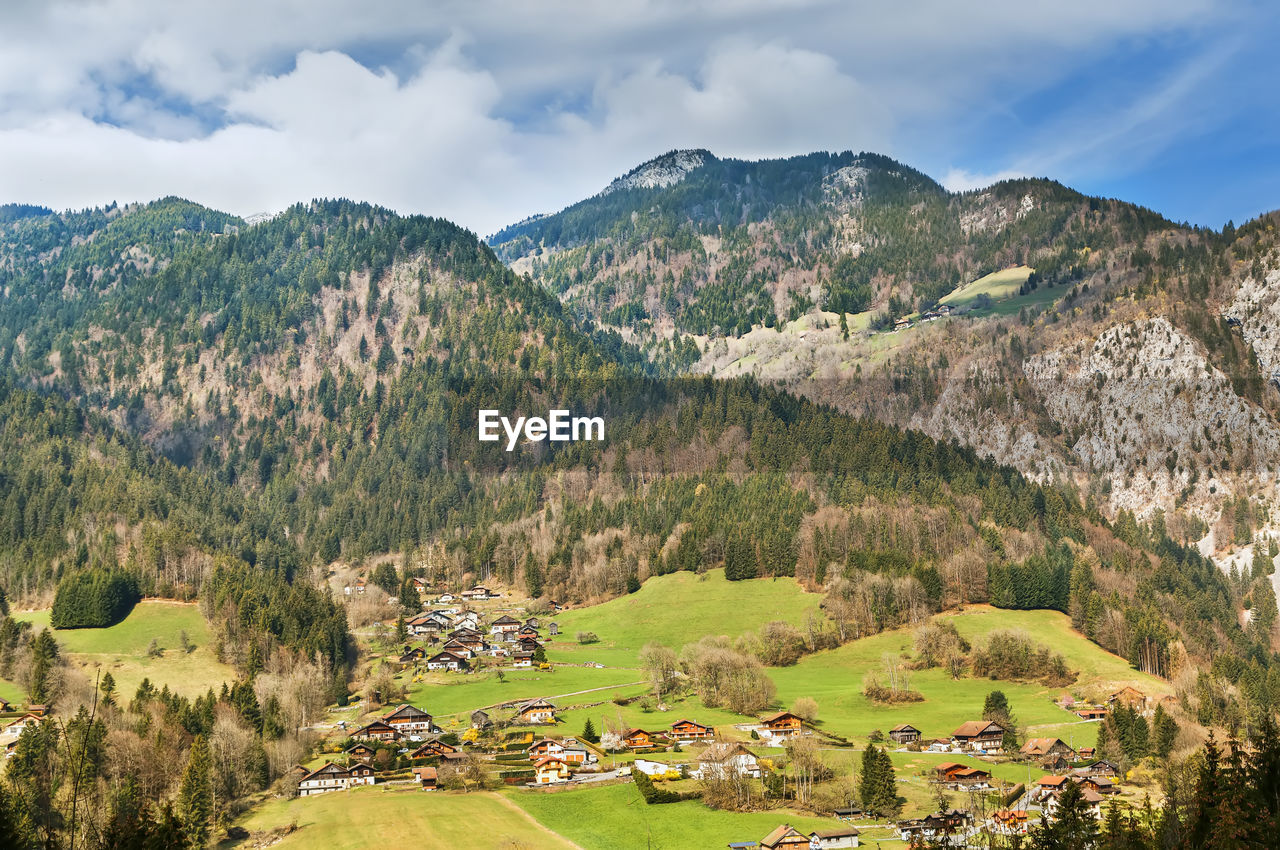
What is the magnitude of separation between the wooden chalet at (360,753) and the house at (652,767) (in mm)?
26623

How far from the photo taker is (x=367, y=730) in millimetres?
126375

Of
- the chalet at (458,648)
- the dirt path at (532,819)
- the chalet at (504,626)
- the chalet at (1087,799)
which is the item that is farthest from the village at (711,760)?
the chalet at (504,626)

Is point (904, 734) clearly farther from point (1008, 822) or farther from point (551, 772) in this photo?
point (551, 772)

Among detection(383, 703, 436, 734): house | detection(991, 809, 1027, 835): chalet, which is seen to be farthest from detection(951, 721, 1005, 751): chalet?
detection(383, 703, 436, 734): house

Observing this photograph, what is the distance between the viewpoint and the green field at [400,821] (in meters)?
88.8

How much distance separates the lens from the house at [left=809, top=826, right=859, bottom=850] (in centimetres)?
8617

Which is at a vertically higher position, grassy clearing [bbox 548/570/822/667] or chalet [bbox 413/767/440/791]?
grassy clearing [bbox 548/570/822/667]

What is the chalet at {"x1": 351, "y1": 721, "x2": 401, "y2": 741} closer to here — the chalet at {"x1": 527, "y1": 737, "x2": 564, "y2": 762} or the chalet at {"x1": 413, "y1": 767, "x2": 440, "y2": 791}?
the chalet at {"x1": 527, "y1": 737, "x2": 564, "y2": 762}

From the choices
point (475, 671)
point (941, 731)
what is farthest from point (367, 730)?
point (941, 731)

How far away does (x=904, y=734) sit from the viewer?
121625 millimetres

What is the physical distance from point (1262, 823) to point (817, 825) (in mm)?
37154

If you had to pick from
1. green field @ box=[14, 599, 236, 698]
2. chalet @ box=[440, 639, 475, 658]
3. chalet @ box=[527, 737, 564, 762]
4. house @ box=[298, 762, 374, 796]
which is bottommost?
house @ box=[298, 762, 374, 796]

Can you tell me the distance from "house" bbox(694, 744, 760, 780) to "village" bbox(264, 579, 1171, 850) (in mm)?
115

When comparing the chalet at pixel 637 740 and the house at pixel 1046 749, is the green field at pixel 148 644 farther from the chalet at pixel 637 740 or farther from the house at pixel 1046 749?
the house at pixel 1046 749
